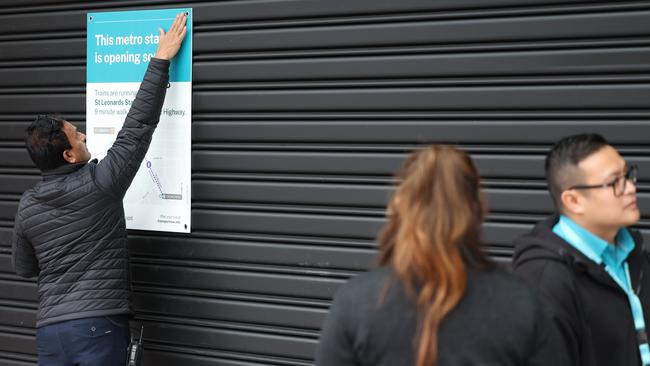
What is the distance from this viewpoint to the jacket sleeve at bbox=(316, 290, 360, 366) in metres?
2.46

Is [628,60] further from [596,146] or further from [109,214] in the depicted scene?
[109,214]

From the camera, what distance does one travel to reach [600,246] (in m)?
3.10

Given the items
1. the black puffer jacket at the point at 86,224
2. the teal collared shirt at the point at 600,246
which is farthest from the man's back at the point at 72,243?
the teal collared shirt at the point at 600,246

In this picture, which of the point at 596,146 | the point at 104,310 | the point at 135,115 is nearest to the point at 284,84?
the point at 135,115

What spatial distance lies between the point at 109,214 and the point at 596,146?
9.08ft

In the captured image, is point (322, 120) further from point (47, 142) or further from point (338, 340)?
point (338, 340)

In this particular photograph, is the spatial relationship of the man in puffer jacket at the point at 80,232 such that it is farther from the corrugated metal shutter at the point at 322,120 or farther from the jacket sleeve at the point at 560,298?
the jacket sleeve at the point at 560,298

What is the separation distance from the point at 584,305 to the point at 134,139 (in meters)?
2.72

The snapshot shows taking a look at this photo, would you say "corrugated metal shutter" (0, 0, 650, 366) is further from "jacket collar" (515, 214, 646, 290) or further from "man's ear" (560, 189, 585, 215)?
"man's ear" (560, 189, 585, 215)

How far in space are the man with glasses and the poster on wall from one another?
257cm

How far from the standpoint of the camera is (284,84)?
16.1 feet

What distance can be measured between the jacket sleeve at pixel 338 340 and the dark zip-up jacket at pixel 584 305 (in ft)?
2.64

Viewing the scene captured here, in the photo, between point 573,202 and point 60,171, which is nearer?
point 573,202

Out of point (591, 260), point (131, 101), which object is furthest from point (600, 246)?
point (131, 101)
